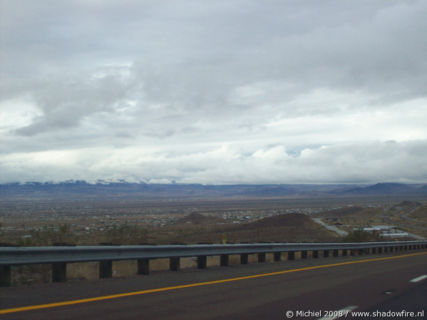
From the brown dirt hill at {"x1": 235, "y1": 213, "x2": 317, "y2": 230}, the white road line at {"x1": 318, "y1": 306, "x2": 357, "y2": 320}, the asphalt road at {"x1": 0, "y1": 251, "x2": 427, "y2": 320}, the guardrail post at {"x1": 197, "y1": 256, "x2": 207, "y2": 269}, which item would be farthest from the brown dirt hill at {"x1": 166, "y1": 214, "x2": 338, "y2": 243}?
the white road line at {"x1": 318, "y1": 306, "x2": 357, "y2": 320}

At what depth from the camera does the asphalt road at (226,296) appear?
8.26 metres

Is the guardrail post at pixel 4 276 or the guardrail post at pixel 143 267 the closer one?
the guardrail post at pixel 4 276

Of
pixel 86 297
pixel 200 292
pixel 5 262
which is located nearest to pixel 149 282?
pixel 200 292

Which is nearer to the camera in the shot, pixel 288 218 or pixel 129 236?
pixel 129 236

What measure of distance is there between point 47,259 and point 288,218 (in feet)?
200

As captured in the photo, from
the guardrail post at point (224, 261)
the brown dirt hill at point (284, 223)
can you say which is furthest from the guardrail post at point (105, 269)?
the brown dirt hill at point (284, 223)

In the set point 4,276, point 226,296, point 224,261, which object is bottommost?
point 224,261

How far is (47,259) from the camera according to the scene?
34.0 feet

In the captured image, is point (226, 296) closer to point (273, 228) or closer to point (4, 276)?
point (4, 276)

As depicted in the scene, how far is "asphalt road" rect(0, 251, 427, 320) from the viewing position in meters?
8.26

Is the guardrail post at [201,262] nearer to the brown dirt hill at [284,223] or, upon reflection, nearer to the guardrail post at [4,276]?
the guardrail post at [4,276]

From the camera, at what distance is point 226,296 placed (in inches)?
392

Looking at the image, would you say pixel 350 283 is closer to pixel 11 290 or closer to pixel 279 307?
pixel 279 307

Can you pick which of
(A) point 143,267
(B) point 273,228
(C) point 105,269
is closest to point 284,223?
(B) point 273,228
